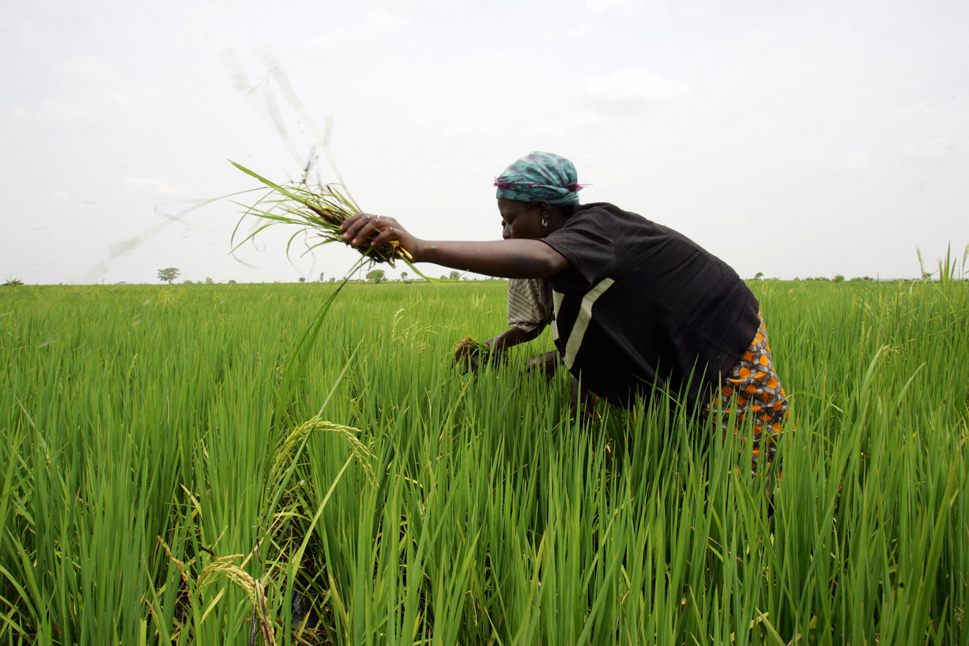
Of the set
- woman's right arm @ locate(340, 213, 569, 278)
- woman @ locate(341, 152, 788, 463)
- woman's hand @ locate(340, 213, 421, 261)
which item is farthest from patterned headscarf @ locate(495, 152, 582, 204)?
woman's hand @ locate(340, 213, 421, 261)

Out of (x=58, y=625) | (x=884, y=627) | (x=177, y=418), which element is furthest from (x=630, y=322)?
(x=58, y=625)

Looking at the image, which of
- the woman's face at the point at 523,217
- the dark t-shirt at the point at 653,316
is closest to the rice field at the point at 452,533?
the dark t-shirt at the point at 653,316

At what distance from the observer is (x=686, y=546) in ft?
3.20

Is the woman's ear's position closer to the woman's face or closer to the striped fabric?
the woman's face

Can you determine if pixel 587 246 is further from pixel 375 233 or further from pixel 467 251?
pixel 375 233

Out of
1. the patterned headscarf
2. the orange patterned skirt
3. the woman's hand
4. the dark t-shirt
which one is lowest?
the orange patterned skirt

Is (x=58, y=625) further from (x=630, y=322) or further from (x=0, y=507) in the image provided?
(x=630, y=322)

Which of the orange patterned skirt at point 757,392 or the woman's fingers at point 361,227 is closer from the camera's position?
the woman's fingers at point 361,227

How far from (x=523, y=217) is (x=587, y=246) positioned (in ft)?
1.15

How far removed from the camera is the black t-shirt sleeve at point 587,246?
1359 millimetres

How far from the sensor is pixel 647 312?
1631 mm

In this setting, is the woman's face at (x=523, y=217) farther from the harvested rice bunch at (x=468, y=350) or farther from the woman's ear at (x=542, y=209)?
the harvested rice bunch at (x=468, y=350)

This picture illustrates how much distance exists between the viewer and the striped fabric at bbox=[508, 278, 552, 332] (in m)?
2.34

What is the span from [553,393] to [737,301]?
2.32 ft
